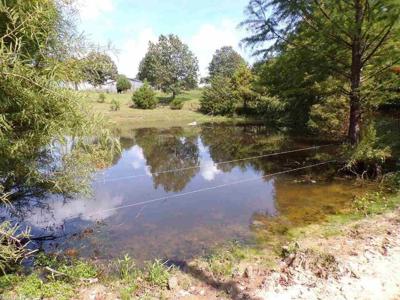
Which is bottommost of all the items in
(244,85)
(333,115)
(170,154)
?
(170,154)


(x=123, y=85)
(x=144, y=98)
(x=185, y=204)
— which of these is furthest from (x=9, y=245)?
(x=123, y=85)

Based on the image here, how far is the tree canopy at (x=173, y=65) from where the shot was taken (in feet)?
152

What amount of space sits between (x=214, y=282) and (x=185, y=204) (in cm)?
443

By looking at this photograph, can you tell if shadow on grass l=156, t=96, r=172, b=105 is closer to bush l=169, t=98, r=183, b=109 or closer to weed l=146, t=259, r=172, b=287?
bush l=169, t=98, r=183, b=109

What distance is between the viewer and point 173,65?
154 feet

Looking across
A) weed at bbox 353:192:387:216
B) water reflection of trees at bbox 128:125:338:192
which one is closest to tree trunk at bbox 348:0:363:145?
water reflection of trees at bbox 128:125:338:192

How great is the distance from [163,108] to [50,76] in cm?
3602

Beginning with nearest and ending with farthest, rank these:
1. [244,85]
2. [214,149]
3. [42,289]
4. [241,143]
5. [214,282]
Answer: [42,289]
[214,282]
[214,149]
[241,143]
[244,85]

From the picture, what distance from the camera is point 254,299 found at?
16.3 ft

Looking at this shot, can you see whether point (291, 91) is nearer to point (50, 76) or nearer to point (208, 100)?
point (50, 76)

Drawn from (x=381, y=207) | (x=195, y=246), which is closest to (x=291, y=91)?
(x=381, y=207)

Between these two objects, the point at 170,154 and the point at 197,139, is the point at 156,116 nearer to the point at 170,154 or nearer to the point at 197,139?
the point at 197,139

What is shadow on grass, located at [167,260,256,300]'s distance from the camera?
5104 millimetres

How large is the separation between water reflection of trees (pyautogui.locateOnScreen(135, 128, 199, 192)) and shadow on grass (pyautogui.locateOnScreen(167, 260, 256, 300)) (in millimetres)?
5257
